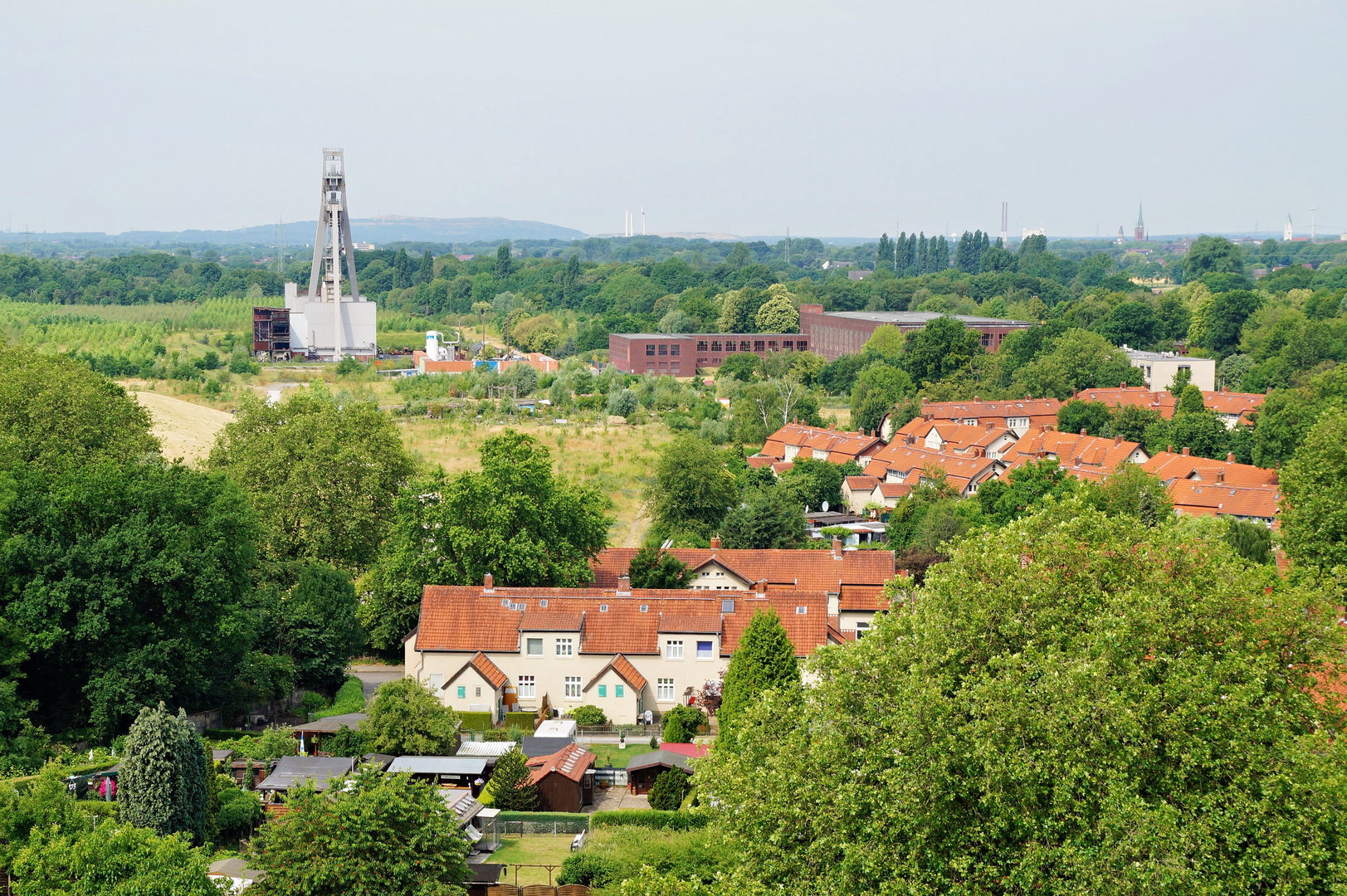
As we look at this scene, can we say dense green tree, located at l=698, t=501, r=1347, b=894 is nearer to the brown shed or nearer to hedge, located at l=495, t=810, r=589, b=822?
hedge, located at l=495, t=810, r=589, b=822

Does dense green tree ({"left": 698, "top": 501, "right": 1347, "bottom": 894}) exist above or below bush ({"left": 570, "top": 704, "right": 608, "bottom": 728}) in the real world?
above

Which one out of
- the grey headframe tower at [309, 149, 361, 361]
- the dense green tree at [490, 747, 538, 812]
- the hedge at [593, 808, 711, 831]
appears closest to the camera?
the hedge at [593, 808, 711, 831]

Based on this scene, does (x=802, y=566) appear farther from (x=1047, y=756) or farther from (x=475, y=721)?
(x=1047, y=756)

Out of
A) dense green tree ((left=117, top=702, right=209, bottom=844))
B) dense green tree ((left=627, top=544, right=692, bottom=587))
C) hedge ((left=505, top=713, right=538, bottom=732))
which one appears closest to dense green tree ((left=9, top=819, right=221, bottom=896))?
dense green tree ((left=117, top=702, right=209, bottom=844))

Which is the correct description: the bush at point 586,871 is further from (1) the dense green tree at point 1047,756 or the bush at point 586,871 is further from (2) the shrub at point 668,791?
(1) the dense green tree at point 1047,756

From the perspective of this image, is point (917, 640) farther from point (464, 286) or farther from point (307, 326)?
point (464, 286)

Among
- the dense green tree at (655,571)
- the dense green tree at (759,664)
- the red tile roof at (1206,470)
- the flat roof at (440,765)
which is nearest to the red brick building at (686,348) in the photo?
the red tile roof at (1206,470)
